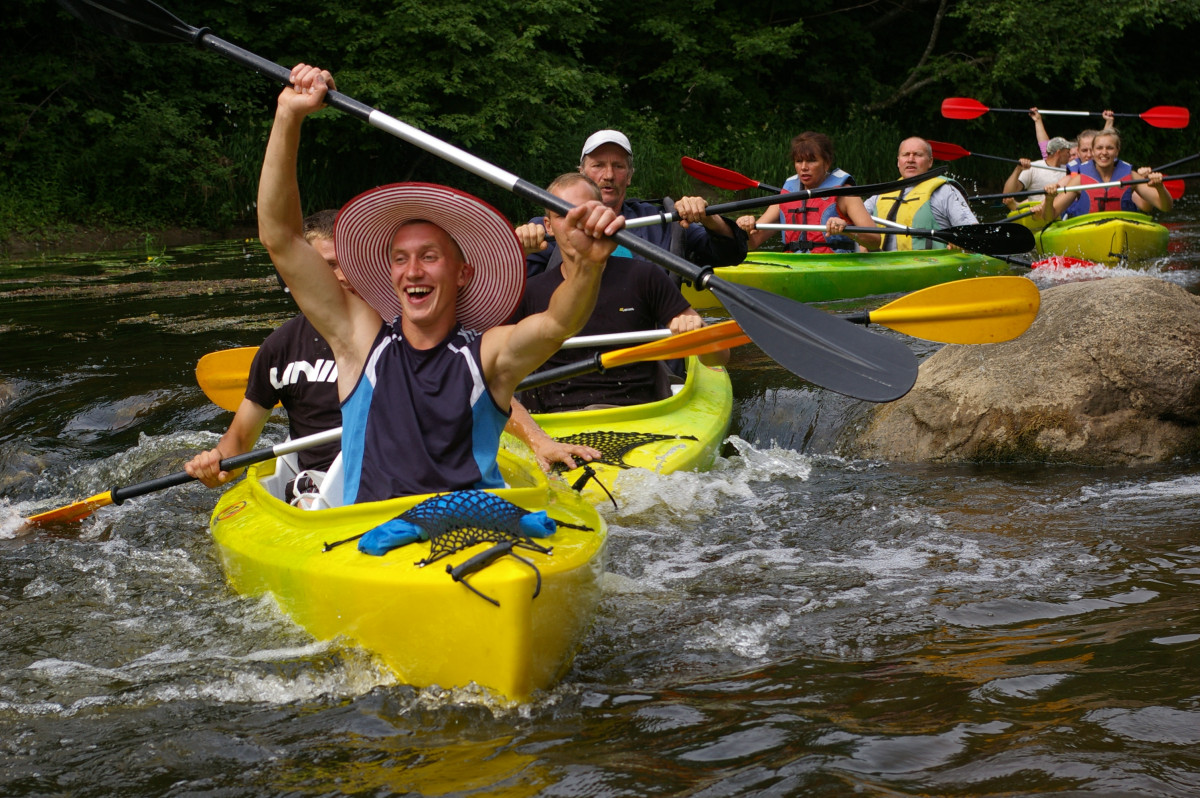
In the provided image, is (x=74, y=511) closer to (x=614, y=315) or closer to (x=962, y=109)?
(x=614, y=315)

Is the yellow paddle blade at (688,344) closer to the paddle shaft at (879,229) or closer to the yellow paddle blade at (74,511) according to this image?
the yellow paddle blade at (74,511)

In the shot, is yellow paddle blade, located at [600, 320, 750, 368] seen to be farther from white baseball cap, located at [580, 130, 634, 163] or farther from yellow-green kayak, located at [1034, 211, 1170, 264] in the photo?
yellow-green kayak, located at [1034, 211, 1170, 264]

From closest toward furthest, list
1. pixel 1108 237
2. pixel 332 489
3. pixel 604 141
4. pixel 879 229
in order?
pixel 332 489 → pixel 604 141 → pixel 879 229 → pixel 1108 237

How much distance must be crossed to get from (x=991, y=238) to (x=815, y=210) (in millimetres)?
1855

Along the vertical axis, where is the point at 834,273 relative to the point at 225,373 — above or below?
above

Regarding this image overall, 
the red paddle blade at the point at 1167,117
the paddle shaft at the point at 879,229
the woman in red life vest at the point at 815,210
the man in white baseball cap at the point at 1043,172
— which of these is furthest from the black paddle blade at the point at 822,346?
the red paddle blade at the point at 1167,117

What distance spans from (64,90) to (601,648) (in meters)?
15.2

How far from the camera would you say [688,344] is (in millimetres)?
3979

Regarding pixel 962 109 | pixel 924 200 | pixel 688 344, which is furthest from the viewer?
pixel 962 109

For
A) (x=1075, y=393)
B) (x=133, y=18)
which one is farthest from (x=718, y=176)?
(x=133, y=18)

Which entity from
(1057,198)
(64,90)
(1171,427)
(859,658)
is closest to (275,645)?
(859,658)

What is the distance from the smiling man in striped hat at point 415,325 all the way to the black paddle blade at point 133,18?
141cm

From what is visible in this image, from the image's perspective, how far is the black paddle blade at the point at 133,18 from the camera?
420cm

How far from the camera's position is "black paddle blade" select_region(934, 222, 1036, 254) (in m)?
Result: 7.27
